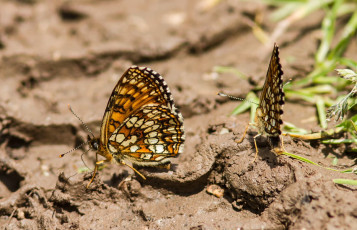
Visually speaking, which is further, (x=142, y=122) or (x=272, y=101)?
(x=142, y=122)

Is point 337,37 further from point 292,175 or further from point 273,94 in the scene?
point 292,175

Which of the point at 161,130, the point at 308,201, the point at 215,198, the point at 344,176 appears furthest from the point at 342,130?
the point at 161,130

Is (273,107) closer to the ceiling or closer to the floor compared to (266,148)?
closer to the ceiling

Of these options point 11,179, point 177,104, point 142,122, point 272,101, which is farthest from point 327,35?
point 11,179

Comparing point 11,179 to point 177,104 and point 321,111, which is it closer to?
point 177,104

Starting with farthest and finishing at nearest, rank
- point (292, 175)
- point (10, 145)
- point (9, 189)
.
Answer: point (10, 145) → point (9, 189) → point (292, 175)

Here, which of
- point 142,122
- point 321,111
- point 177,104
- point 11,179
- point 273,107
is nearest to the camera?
point 273,107

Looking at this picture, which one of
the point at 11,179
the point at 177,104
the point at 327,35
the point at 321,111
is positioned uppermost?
the point at 327,35

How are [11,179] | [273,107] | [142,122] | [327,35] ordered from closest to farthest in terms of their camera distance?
[273,107]
[142,122]
[11,179]
[327,35]
